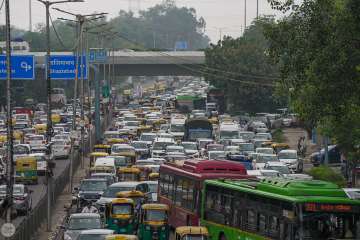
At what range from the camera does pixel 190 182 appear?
36688 millimetres

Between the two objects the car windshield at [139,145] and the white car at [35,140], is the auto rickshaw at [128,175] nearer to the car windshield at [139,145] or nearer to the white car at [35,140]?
the car windshield at [139,145]

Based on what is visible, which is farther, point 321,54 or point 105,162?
point 105,162

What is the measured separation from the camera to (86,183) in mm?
45812

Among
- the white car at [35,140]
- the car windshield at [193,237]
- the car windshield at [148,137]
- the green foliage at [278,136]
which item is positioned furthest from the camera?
the green foliage at [278,136]

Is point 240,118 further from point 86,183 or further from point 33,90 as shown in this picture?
point 86,183

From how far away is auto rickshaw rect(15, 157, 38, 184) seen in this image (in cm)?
5712

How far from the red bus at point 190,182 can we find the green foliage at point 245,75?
2568 inches

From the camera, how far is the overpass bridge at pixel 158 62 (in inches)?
5133

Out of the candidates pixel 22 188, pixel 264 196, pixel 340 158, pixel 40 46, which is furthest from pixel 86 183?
pixel 40 46

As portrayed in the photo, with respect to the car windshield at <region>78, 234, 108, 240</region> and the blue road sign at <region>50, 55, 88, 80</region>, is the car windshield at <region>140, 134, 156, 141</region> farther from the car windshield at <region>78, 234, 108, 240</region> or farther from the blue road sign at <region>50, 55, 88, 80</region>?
the car windshield at <region>78, 234, 108, 240</region>

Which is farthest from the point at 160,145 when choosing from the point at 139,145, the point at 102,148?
the point at 102,148

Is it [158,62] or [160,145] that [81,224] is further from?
[158,62]

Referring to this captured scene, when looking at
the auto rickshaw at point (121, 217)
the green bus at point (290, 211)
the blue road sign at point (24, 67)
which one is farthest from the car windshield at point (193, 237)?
the blue road sign at point (24, 67)

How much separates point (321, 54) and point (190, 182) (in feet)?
19.3
